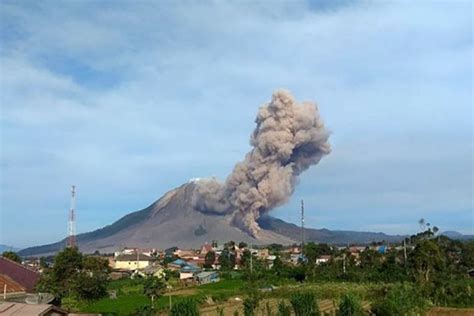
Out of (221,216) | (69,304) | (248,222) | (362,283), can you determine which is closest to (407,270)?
(362,283)

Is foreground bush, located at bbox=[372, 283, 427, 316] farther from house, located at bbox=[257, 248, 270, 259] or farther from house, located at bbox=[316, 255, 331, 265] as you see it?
house, located at bbox=[257, 248, 270, 259]

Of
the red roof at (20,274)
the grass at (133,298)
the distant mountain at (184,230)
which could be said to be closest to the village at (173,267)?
the red roof at (20,274)

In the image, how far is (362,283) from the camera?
142ft

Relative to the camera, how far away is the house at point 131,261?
7650 centimetres

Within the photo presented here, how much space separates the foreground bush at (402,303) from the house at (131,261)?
49040 mm

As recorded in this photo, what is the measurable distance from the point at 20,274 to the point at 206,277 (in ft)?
76.4

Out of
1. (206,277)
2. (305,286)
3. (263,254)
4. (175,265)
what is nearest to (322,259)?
(263,254)

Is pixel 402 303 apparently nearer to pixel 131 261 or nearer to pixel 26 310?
pixel 26 310

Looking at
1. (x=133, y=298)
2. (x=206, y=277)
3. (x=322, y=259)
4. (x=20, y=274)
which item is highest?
(x=20, y=274)

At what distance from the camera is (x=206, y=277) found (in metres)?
54.1

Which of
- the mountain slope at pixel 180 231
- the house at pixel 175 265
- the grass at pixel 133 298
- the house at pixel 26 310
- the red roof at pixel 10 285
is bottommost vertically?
the grass at pixel 133 298

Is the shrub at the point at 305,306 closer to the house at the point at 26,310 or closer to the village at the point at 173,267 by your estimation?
the house at the point at 26,310

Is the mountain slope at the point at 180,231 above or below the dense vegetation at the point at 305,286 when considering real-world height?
above

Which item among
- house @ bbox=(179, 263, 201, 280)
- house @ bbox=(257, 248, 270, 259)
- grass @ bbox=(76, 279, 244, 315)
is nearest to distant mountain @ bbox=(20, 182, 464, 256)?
house @ bbox=(257, 248, 270, 259)
